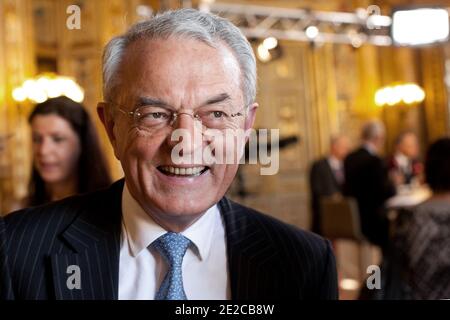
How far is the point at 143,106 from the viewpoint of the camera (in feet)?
2.06

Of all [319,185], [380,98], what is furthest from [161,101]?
[380,98]

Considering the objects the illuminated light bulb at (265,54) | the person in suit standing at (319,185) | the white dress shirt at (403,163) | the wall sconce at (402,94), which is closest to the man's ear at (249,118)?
the illuminated light bulb at (265,54)

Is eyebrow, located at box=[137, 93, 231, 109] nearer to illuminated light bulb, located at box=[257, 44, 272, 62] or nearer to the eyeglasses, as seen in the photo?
the eyeglasses

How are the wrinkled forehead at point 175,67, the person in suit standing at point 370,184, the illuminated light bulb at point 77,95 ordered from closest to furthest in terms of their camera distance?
the wrinkled forehead at point 175,67 < the illuminated light bulb at point 77,95 < the person in suit standing at point 370,184

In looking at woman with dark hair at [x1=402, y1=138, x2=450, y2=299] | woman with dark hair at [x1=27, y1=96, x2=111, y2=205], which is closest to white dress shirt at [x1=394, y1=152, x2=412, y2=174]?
woman with dark hair at [x1=402, y1=138, x2=450, y2=299]

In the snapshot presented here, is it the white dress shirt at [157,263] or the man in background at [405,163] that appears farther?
the man in background at [405,163]

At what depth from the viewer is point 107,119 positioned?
69cm

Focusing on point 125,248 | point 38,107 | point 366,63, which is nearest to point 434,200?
point 38,107

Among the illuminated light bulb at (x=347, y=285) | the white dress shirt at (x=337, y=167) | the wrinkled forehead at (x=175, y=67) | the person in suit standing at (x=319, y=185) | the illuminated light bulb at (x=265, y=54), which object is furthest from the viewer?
the white dress shirt at (x=337, y=167)

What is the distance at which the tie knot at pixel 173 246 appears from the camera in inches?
28.0

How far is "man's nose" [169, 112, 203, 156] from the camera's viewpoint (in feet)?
2.04

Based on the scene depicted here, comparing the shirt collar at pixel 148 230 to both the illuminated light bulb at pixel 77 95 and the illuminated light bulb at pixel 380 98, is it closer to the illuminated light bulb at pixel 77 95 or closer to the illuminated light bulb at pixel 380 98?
the illuminated light bulb at pixel 77 95

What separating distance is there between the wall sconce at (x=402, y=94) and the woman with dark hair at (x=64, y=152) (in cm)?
618

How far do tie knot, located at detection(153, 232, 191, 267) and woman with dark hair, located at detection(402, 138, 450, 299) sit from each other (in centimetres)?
61
